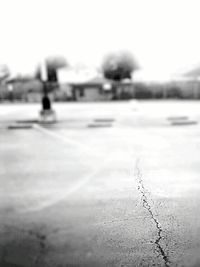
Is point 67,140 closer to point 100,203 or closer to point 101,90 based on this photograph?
point 100,203

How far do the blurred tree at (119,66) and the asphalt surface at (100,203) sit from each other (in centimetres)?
2740

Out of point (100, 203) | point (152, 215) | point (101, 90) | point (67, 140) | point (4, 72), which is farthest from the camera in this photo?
point (4, 72)

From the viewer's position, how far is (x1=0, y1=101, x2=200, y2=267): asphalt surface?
3746 millimetres

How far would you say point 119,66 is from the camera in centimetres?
3750

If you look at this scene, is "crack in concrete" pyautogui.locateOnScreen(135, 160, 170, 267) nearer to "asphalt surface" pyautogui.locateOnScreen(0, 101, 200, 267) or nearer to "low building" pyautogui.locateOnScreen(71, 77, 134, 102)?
"asphalt surface" pyautogui.locateOnScreen(0, 101, 200, 267)

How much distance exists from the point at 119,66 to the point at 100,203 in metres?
33.7

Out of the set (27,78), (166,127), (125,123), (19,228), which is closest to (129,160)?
(19,228)

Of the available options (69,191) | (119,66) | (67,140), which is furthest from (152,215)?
(119,66)

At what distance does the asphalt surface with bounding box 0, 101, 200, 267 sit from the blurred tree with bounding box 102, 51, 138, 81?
2740cm

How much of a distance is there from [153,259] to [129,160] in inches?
186

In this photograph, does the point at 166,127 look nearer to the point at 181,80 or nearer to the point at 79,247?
the point at 79,247

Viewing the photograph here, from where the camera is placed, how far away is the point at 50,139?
38.8 ft

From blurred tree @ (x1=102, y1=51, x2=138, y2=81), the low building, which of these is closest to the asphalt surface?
the low building

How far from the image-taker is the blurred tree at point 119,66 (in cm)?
3732
